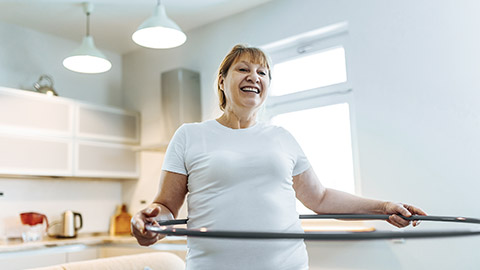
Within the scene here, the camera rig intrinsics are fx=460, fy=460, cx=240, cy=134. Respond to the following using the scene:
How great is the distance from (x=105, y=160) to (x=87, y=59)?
1.11m

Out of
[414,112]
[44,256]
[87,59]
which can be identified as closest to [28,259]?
[44,256]

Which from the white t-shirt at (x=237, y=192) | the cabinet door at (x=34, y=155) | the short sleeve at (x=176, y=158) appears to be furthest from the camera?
the cabinet door at (x=34, y=155)

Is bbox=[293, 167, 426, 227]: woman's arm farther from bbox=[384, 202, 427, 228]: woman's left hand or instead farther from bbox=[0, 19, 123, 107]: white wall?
bbox=[0, 19, 123, 107]: white wall

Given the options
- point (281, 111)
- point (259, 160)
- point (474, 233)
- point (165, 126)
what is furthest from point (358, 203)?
point (165, 126)

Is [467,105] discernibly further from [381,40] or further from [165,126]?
[165,126]

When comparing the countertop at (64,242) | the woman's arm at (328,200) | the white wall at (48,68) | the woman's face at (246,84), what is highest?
the white wall at (48,68)

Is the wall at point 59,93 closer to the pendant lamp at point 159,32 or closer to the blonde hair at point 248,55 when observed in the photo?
the pendant lamp at point 159,32

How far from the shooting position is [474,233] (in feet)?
2.68

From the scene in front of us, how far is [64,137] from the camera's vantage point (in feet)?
13.0

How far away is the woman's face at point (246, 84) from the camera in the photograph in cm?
134

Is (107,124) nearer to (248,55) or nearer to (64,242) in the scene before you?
(64,242)

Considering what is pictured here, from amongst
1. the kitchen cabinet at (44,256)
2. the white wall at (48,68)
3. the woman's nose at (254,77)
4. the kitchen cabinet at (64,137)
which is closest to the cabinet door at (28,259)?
the kitchen cabinet at (44,256)

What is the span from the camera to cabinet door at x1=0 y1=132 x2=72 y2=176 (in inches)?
141

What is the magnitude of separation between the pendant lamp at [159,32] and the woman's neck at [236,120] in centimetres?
173
